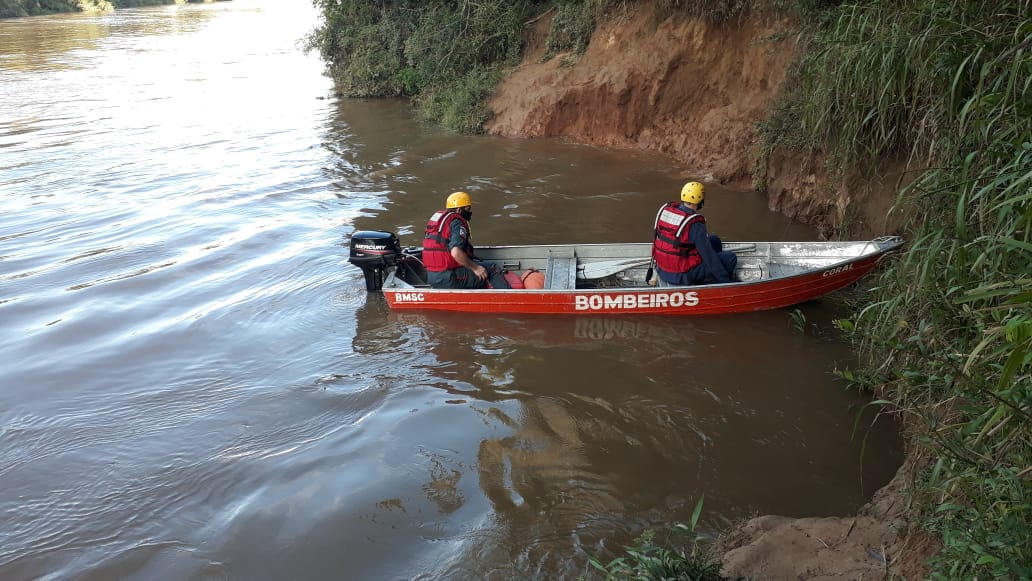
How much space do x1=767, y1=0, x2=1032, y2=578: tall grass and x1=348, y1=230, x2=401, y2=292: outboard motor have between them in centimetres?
510

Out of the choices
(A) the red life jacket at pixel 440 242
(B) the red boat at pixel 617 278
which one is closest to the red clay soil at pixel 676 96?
(B) the red boat at pixel 617 278

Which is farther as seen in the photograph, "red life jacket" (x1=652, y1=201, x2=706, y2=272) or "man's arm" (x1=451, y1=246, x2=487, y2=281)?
"man's arm" (x1=451, y1=246, x2=487, y2=281)

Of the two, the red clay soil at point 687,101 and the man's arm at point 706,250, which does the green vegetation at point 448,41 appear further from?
the man's arm at point 706,250

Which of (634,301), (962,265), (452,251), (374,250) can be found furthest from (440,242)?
(962,265)

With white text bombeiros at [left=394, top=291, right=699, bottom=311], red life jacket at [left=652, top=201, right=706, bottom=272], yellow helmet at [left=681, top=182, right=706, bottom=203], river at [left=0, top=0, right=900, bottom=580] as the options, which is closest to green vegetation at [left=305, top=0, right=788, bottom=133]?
river at [left=0, top=0, right=900, bottom=580]

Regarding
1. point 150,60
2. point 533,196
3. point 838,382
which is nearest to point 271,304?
point 533,196

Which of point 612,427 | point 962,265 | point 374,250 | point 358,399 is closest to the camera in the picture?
point 962,265

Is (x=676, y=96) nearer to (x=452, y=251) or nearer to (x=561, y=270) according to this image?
(x=561, y=270)

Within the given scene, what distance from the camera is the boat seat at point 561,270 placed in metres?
8.31

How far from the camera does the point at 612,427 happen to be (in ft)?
19.5

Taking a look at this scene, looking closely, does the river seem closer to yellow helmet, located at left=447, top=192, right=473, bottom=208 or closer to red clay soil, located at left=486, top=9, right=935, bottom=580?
red clay soil, located at left=486, top=9, right=935, bottom=580

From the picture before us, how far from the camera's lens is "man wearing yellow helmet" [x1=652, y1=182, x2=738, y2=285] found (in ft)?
24.7

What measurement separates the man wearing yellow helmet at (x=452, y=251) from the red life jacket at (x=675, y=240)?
2.05 metres

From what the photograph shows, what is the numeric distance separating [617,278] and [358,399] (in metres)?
3.54
